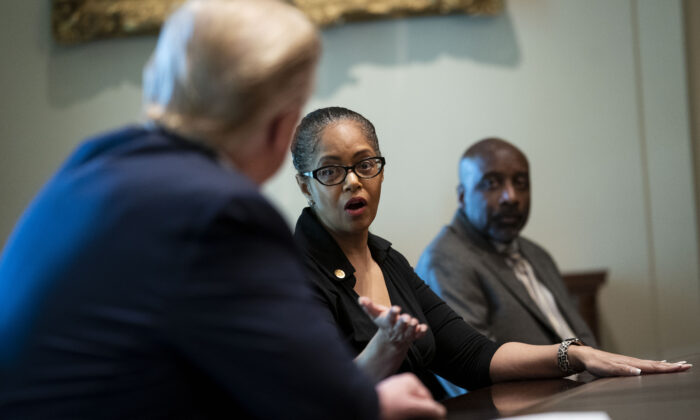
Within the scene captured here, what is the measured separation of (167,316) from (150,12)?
12.5ft

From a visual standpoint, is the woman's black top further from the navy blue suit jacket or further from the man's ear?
the man's ear

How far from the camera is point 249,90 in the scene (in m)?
1.08

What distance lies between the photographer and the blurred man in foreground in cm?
95

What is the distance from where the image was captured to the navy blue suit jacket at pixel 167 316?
948 millimetres

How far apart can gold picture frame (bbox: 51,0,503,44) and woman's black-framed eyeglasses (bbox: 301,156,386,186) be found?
231 cm

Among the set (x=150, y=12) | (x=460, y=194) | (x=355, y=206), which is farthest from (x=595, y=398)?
(x=150, y=12)

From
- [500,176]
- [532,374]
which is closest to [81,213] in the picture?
[532,374]

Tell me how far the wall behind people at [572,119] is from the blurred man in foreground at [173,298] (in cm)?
329

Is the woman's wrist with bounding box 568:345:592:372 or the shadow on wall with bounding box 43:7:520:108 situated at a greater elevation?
the shadow on wall with bounding box 43:7:520:108

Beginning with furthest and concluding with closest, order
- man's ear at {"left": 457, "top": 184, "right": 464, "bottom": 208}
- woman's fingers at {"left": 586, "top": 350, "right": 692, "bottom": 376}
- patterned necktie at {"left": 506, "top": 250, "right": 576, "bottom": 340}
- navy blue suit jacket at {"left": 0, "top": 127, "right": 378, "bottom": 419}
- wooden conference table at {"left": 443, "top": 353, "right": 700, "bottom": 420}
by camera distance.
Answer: man's ear at {"left": 457, "top": 184, "right": 464, "bottom": 208} < patterned necktie at {"left": 506, "top": 250, "right": 576, "bottom": 340} < woman's fingers at {"left": 586, "top": 350, "right": 692, "bottom": 376} < wooden conference table at {"left": 443, "top": 353, "right": 700, "bottom": 420} < navy blue suit jacket at {"left": 0, "top": 127, "right": 378, "bottom": 419}

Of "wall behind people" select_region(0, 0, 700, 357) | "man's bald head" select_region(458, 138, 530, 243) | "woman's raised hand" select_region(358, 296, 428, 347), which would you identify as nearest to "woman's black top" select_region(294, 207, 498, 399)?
"woman's raised hand" select_region(358, 296, 428, 347)

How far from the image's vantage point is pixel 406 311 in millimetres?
2170

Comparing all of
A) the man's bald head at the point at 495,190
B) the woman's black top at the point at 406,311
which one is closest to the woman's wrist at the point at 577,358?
the woman's black top at the point at 406,311

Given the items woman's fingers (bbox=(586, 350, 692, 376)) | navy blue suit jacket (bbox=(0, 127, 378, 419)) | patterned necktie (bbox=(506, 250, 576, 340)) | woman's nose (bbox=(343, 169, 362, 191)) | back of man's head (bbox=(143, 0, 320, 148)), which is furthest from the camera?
patterned necktie (bbox=(506, 250, 576, 340))
